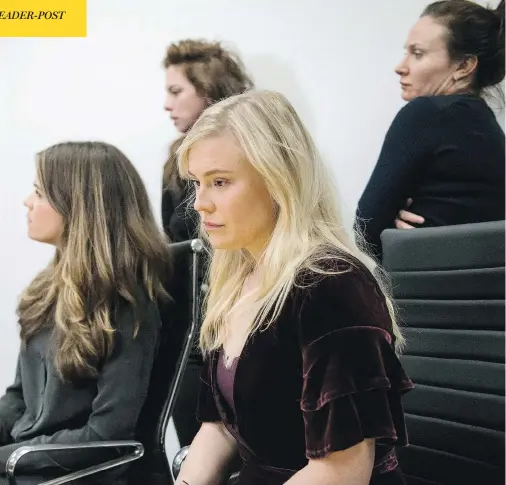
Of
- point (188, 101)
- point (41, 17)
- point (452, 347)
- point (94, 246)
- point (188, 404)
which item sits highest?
point (41, 17)

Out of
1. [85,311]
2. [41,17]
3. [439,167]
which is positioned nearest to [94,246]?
[85,311]

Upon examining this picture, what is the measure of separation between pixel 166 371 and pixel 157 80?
0.76 meters

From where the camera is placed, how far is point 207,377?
4.24ft

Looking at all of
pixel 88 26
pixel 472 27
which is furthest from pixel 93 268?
pixel 472 27

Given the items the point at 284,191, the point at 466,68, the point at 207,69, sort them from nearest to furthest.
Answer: the point at 284,191
the point at 466,68
the point at 207,69

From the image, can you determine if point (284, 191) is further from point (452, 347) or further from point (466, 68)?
point (466, 68)

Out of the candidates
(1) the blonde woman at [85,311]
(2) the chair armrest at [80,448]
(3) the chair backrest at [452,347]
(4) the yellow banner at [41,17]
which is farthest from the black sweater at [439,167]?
(4) the yellow banner at [41,17]

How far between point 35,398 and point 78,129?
72cm

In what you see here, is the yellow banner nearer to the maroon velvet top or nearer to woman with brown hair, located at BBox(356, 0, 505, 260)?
woman with brown hair, located at BBox(356, 0, 505, 260)

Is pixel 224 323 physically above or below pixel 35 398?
above

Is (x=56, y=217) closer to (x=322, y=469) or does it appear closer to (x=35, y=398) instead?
(x=35, y=398)

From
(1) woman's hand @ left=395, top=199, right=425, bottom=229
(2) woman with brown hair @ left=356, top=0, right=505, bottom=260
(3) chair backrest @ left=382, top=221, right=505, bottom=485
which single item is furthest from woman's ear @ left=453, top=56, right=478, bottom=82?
(3) chair backrest @ left=382, top=221, right=505, bottom=485

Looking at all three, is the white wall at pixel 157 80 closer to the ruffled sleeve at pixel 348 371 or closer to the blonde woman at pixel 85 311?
the blonde woman at pixel 85 311

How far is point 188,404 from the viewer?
5.91 ft
